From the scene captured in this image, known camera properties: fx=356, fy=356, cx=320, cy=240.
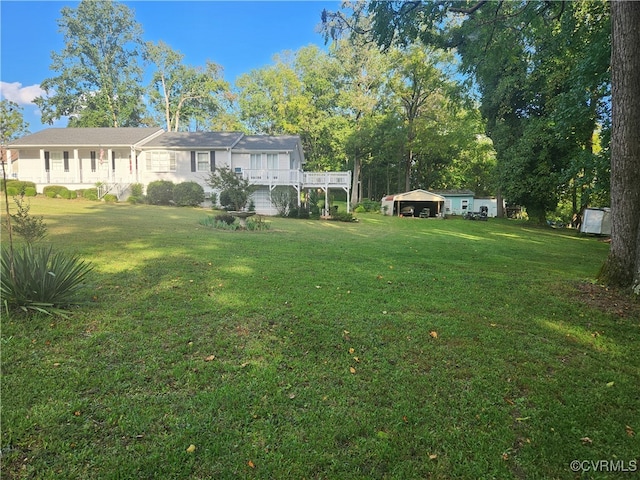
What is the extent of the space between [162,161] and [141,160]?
5.06 feet

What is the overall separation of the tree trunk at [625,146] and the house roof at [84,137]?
2581 centimetres

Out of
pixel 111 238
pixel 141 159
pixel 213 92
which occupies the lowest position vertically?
pixel 111 238

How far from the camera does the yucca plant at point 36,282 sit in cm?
383

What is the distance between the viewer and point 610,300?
17.3 ft

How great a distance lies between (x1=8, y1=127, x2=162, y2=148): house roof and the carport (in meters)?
19.6

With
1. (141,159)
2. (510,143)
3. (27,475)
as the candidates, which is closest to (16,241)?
(27,475)

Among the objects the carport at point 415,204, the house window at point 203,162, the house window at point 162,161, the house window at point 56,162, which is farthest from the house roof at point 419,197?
the house window at point 56,162

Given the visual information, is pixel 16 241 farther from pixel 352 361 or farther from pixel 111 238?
pixel 352 361

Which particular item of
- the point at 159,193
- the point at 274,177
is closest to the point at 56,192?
the point at 159,193

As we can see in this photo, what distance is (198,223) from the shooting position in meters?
13.8

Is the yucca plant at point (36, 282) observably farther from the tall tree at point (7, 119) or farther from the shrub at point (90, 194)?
the shrub at point (90, 194)

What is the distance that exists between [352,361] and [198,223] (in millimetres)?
11623

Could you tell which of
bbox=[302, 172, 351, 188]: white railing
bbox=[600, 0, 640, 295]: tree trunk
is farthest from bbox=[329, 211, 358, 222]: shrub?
bbox=[600, 0, 640, 295]: tree trunk

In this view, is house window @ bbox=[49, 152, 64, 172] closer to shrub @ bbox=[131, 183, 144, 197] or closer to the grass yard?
shrub @ bbox=[131, 183, 144, 197]
